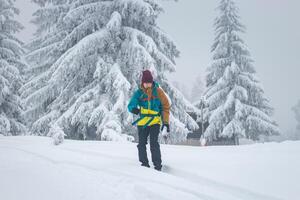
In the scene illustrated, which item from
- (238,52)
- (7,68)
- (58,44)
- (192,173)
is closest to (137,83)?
(58,44)

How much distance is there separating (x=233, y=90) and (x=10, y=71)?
562 inches

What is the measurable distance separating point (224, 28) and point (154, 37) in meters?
11.3

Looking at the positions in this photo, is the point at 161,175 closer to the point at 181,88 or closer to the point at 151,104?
the point at 151,104

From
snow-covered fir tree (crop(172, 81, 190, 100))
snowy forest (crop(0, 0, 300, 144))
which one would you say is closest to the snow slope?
snowy forest (crop(0, 0, 300, 144))

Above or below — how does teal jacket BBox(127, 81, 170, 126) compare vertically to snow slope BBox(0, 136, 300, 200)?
above

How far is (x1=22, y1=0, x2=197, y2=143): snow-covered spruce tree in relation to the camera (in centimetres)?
1303

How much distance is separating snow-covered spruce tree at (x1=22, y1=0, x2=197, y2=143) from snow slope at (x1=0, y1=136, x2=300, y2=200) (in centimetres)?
543

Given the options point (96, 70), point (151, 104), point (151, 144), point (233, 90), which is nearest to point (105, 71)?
point (96, 70)

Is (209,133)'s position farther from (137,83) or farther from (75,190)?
(75,190)

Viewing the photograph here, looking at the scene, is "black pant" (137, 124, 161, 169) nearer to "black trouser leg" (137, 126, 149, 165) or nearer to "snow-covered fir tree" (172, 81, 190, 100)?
"black trouser leg" (137, 126, 149, 165)

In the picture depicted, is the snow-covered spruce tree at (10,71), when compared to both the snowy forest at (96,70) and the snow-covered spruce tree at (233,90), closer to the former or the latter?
the snowy forest at (96,70)

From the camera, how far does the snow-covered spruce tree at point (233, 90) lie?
73.9 feet

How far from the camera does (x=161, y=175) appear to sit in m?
5.20

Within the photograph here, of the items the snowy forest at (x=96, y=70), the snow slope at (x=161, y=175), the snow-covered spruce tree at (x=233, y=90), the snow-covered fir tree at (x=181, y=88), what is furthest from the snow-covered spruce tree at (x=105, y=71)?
the snow-covered fir tree at (x=181, y=88)
